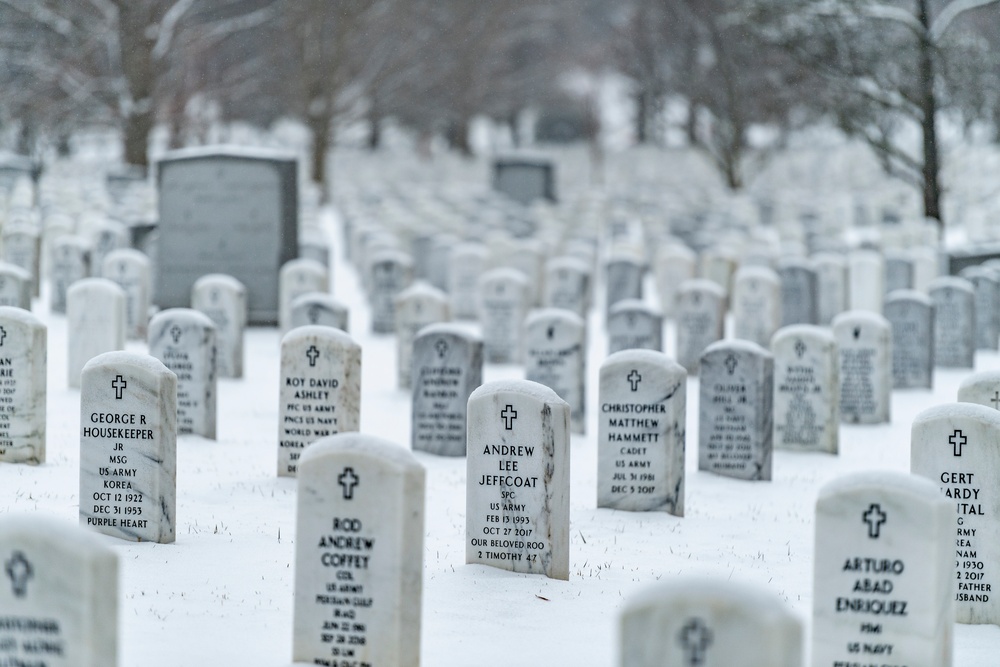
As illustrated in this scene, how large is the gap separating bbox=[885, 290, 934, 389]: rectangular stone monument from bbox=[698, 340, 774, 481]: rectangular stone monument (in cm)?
413

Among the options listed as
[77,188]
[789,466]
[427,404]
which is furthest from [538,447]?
[77,188]

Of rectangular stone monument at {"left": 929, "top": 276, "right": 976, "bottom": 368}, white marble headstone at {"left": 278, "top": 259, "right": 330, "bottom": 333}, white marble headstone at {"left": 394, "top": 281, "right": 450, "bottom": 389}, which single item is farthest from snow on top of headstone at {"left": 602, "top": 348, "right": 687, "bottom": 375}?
rectangular stone monument at {"left": 929, "top": 276, "right": 976, "bottom": 368}

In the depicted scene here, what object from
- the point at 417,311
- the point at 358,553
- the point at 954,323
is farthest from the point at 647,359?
the point at 954,323

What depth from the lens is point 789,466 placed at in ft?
35.4

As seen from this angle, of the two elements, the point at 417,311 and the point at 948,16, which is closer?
the point at 417,311

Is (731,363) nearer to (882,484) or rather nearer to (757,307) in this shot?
(882,484)

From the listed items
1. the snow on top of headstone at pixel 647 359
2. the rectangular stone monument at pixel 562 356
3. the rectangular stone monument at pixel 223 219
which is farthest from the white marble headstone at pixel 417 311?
the snow on top of headstone at pixel 647 359

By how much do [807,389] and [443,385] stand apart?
8.76 feet

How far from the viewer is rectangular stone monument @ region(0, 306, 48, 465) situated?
9.07 m

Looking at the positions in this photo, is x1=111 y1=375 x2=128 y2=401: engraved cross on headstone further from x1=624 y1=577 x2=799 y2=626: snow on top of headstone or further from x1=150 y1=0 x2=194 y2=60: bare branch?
x1=150 y1=0 x2=194 y2=60: bare branch

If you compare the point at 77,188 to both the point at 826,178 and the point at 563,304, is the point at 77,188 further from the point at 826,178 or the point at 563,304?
the point at 826,178

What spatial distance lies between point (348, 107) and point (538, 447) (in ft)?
93.2

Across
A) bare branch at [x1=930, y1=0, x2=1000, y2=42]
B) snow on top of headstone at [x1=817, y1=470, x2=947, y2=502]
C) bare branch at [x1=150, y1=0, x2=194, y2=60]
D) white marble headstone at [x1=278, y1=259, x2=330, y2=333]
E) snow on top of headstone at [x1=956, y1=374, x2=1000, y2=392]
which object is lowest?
snow on top of headstone at [x1=817, y1=470, x2=947, y2=502]

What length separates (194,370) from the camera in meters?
10.4
